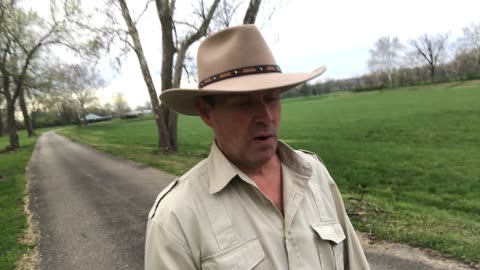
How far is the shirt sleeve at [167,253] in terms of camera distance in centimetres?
142

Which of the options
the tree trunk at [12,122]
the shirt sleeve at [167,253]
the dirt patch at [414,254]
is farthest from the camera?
the tree trunk at [12,122]

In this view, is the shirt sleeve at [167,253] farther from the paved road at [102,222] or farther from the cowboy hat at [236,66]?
the paved road at [102,222]

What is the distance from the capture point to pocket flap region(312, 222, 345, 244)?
1691 millimetres

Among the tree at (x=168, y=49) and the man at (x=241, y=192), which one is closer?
the man at (x=241, y=192)

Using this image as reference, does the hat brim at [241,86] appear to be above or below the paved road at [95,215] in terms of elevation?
above

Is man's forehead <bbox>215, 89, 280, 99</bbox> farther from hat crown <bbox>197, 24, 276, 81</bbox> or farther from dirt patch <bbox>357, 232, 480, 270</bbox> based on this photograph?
dirt patch <bbox>357, 232, 480, 270</bbox>

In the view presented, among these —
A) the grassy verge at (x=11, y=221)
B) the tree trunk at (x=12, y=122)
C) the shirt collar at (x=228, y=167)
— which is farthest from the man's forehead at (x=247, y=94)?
the tree trunk at (x=12, y=122)

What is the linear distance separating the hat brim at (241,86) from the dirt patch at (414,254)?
3.52 m

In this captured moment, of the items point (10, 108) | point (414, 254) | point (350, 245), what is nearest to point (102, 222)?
point (414, 254)

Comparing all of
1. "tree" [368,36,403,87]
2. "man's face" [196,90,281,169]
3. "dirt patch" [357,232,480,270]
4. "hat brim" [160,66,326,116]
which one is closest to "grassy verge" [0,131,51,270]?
"dirt patch" [357,232,480,270]

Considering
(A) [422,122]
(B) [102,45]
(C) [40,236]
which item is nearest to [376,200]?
(C) [40,236]

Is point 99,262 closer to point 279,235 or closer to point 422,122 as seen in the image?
point 279,235

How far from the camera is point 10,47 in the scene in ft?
88.0

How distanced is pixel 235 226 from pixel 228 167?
0.23 m
